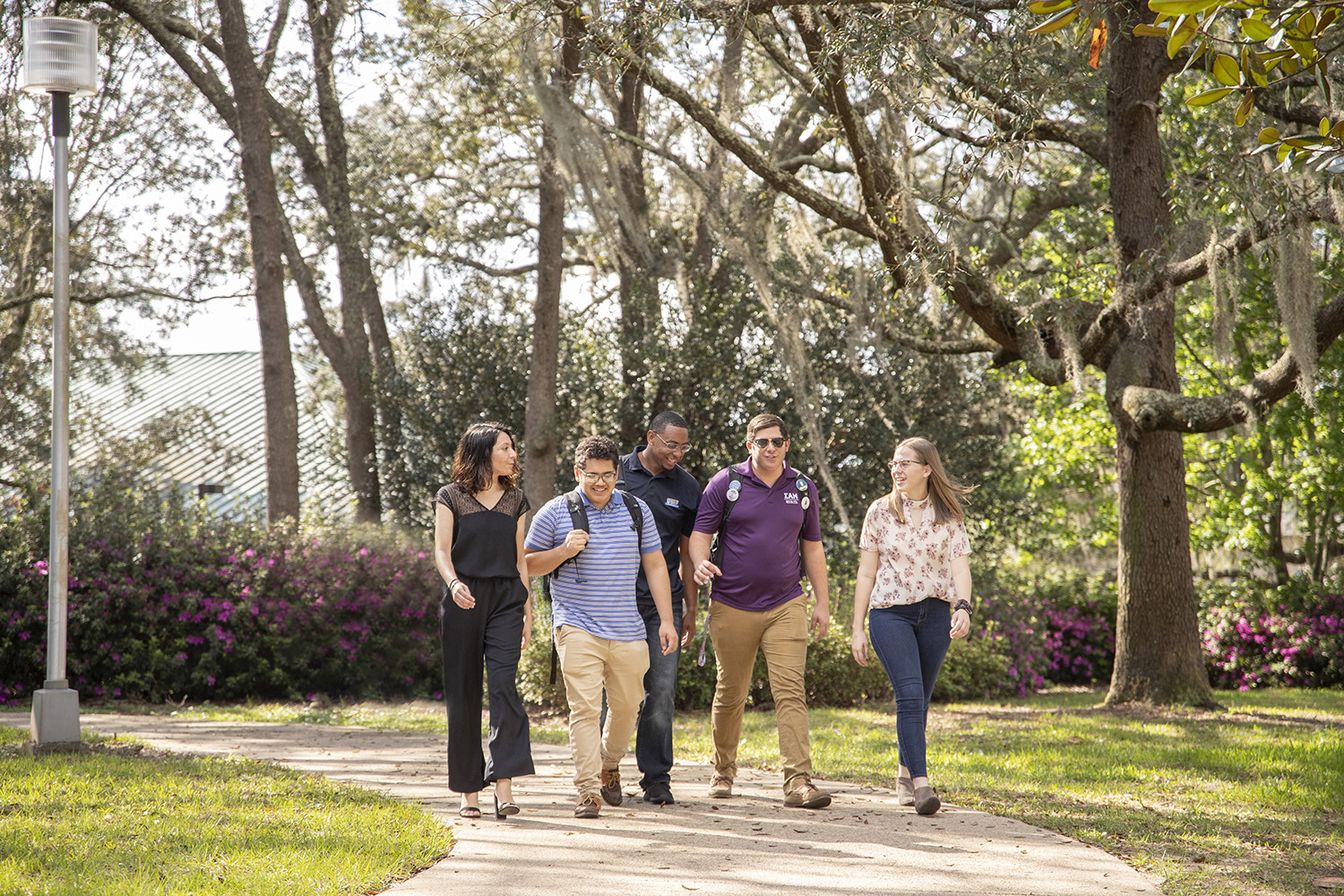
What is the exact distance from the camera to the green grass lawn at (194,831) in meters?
3.87

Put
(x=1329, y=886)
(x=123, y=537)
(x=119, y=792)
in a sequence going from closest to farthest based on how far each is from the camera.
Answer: (x=1329, y=886) → (x=119, y=792) → (x=123, y=537)

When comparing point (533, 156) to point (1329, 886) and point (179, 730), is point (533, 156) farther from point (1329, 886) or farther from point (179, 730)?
point (1329, 886)

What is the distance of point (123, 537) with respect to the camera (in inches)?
430

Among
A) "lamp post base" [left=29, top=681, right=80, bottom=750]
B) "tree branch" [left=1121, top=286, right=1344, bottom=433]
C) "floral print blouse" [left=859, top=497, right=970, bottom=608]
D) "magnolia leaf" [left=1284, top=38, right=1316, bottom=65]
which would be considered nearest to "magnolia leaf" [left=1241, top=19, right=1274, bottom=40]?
"magnolia leaf" [left=1284, top=38, right=1316, bottom=65]

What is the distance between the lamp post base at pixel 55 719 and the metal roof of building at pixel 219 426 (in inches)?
218

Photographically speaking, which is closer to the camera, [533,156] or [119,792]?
[119,792]

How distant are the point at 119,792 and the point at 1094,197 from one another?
45.6 feet

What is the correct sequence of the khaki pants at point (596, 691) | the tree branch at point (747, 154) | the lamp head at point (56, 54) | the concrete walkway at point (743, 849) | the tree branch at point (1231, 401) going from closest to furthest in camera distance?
the concrete walkway at point (743, 849), the khaki pants at point (596, 691), the lamp head at point (56, 54), the tree branch at point (1231, 401), the tree branch at point (747, 154)

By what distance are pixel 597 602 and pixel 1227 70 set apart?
11.3 ft

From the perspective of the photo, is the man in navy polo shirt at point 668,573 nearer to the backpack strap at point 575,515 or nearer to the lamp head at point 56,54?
the backpack strap at point 575,515

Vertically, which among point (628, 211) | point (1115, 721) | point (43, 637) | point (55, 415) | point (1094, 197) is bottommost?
point (1115, 721)

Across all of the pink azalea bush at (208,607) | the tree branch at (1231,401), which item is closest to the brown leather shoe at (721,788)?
the tree branch at (1231,401)

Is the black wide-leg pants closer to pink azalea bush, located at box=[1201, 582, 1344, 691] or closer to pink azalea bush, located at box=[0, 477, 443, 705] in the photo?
pink azalea bush, located at box=[0, 477, 443, 705]

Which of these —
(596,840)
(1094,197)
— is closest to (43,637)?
(596,840)
